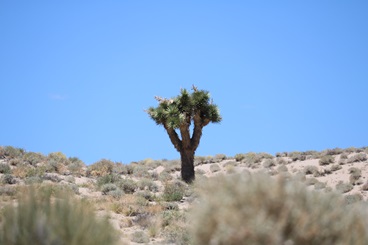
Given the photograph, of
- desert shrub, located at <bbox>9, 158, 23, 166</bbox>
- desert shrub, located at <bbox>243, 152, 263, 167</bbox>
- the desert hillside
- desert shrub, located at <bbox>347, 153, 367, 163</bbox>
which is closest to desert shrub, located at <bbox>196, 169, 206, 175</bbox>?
the desert hillside

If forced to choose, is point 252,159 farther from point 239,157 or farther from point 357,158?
point 357,158

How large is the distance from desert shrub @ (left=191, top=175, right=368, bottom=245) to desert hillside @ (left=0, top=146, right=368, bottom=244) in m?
0.02

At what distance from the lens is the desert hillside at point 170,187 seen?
5.57 m

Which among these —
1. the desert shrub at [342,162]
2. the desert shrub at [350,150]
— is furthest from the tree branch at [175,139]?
the desert shrub at [350,150]

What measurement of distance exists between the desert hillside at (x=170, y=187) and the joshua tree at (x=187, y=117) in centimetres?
229

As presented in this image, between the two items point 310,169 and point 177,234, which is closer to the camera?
point 177,234

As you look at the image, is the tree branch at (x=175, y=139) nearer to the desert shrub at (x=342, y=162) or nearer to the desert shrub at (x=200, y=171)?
the desert shrub at (x=200, y=171)

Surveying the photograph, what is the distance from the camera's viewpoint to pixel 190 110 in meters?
28.7

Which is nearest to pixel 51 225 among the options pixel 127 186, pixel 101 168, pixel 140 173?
pixel 127 186

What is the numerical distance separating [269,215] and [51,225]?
107 inches

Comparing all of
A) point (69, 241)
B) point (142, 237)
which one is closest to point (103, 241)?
point (69, 241)

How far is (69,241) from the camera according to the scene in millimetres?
5340

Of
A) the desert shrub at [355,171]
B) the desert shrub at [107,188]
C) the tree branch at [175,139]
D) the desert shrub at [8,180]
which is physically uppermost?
the tree branch at [175,139]

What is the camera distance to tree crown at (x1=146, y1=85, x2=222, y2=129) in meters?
28.4
